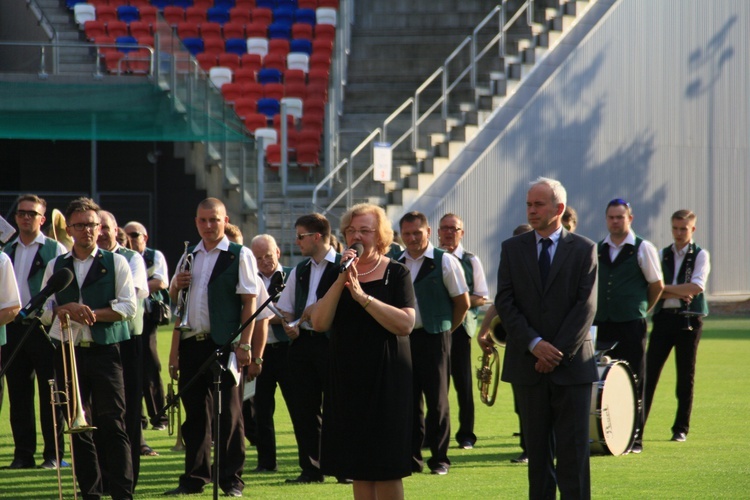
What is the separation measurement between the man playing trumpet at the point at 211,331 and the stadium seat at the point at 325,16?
67.5 ft

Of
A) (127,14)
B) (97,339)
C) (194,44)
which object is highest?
(127,14)

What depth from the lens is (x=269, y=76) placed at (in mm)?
26906

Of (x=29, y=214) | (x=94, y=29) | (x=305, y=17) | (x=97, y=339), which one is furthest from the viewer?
(x=305, y=17)

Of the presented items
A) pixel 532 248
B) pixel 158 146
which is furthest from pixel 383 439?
pixel 158 146

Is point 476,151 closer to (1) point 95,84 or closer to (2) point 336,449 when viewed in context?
(1) point 95,84

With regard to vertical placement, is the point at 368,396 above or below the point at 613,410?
above

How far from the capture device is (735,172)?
28.2 meters

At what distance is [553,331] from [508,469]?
2982 mm

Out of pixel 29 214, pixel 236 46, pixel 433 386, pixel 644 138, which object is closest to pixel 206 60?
pixel 236 46

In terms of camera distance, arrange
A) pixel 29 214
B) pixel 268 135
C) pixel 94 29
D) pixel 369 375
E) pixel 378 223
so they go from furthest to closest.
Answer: pixel 94 29 < pixel 268 135 < pixel 29 214 < pixel 378 223 < pixel 369 375

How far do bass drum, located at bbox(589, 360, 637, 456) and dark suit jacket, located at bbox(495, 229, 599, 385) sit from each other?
8.38 ft

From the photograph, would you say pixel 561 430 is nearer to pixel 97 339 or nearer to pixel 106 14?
pixel 97 339

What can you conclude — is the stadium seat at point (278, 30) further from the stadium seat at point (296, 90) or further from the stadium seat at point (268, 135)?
the stadium seat at point (268, 135)

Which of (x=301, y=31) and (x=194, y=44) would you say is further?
(x=301, y=31)
